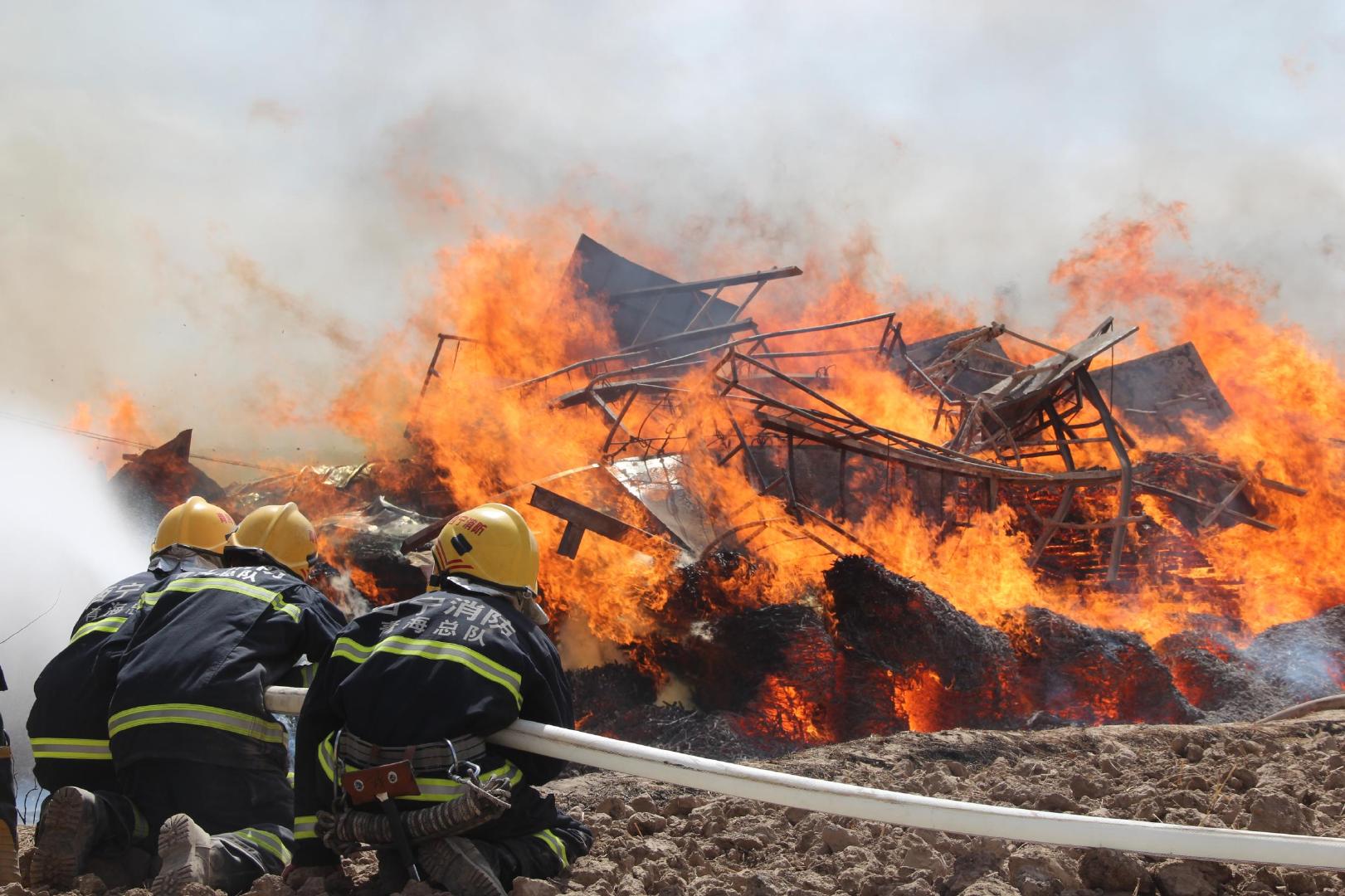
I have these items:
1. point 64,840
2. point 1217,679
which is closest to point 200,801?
point 64,840

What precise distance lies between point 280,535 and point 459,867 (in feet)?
6.54

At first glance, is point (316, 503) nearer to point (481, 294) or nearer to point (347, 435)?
point (347, 435)

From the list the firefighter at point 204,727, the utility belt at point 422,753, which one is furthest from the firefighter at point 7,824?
the utility belt at point 422,753

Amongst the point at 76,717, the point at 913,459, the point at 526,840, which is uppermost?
the point at 913,459

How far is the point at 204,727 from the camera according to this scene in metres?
3.62

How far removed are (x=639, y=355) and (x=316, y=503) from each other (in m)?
5.73

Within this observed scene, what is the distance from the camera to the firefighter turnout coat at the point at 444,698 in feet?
9.63

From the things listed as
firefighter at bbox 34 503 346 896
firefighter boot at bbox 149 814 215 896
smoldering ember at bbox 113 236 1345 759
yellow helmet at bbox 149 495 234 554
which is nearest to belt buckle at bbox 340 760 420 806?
firefighter boot at bbox 149 814 215 896

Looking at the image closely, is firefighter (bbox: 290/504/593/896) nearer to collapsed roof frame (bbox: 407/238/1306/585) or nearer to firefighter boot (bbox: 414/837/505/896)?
firefighter boot (bbox: 414/837/505/896)

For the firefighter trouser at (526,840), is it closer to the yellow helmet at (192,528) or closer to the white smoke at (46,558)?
the yellow helmet at (192,528)

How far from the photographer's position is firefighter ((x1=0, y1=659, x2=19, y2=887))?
348 cm

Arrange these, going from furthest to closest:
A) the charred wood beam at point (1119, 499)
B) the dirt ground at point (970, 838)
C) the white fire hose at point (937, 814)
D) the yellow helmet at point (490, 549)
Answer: the charred wood beam at point (1119, 499) < the yellow helmet at point (490, 549) < the dirt ground at point (970, 838) < the white fire hose at point (937, 814)

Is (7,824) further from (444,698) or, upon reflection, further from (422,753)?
(444,698)

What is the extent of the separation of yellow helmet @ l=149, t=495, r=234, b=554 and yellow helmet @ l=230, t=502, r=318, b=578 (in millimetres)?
Result: 339
